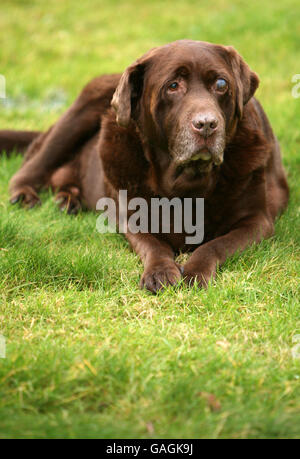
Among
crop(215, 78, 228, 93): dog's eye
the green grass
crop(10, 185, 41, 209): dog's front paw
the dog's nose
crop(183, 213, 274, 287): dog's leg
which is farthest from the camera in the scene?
crop(10, 185, 41, 209): dog's front paw

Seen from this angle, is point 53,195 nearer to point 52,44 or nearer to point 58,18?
point 52,44

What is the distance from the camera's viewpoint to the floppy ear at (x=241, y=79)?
3.38m

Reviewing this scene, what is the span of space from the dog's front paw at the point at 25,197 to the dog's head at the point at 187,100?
123 centimetres

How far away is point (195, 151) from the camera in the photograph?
3131 millimetres

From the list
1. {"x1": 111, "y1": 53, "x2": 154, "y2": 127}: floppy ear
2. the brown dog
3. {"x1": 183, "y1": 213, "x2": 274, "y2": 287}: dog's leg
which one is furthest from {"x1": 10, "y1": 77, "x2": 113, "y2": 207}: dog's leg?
{"x1": 183, "y1": 213, "x2": 274, "y2": 287}: dog's leg

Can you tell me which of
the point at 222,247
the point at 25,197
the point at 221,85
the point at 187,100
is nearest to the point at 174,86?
the point at 187,100

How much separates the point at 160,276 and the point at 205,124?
75 centimetres

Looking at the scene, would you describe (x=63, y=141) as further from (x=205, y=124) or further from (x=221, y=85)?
(x=205, y=124)

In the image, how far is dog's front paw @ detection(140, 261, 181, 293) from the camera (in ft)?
10.0

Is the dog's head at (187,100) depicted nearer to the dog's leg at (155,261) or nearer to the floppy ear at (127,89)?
the floppy ear at (127,89)

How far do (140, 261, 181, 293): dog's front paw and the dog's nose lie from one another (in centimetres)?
66

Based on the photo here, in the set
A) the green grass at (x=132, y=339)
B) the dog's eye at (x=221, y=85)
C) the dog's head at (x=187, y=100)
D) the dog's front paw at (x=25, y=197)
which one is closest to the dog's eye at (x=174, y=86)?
the dog's head at (x=187, y=100)

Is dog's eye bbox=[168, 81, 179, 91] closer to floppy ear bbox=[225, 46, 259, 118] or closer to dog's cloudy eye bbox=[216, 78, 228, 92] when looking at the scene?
dog's cloudy eye bbox=[216, 78, 228, 92]
